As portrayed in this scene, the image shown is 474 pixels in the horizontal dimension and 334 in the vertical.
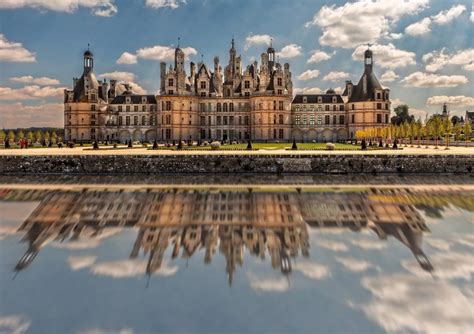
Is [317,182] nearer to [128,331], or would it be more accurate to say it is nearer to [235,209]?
[235,209]

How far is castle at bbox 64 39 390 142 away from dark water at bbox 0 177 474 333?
142ft

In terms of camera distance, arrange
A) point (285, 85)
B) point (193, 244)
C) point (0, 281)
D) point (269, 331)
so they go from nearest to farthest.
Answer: point (269, 331) → point (0, 281) → point (193, 244) → point (285, 85)

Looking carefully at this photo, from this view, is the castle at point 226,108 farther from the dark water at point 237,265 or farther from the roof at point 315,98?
the dark water at point 237,265

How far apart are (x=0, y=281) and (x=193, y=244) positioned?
16.8 feet

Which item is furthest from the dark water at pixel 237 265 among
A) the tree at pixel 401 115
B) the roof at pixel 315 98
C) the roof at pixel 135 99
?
the tree at pixel 401 115

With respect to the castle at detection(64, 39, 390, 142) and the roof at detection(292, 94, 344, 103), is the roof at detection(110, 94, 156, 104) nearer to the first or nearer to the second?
the castle at detection(64, 39, 390, 142)

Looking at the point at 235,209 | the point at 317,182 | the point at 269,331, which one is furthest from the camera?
the point at 317,182

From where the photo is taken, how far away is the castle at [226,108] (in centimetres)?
6338

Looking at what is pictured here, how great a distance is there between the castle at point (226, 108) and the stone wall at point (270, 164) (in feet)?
105

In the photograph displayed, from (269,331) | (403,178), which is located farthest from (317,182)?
(269,331)

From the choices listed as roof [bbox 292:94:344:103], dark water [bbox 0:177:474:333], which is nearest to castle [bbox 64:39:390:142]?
roof [bbox 292:94:344:103]

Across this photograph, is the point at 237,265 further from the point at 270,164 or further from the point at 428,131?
the point at 428,131

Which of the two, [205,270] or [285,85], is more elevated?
[285,85]

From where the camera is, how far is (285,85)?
6656cm
